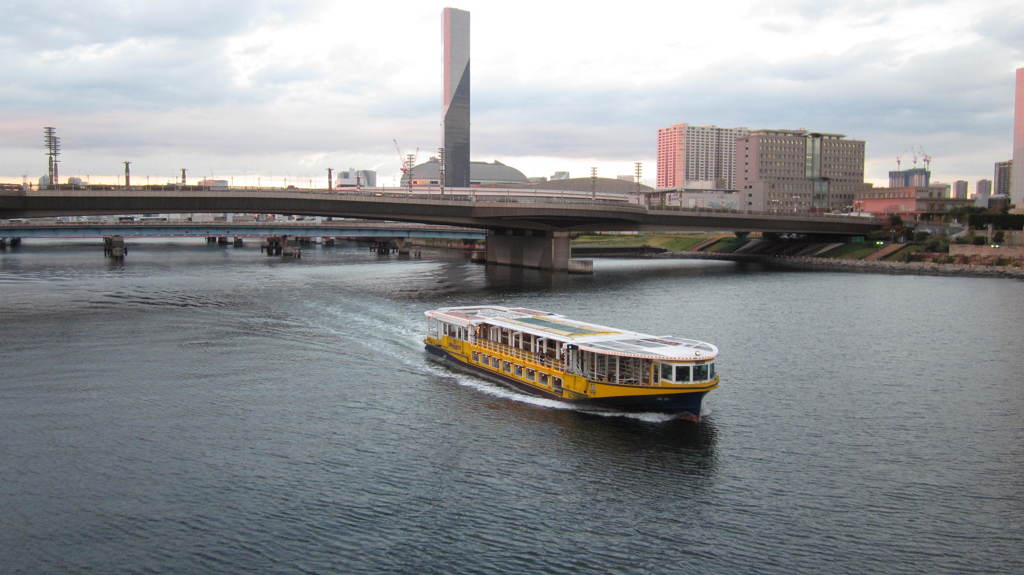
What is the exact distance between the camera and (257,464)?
31891 millimetres

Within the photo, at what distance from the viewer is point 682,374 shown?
37375mm

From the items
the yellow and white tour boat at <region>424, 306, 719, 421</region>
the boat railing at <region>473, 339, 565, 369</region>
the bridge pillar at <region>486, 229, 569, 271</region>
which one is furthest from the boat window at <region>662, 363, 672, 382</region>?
the bridge pillar at <region>486, 229, 569, 271</region>

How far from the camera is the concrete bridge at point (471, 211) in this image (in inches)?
3187

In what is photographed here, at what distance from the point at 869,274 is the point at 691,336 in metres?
79.8

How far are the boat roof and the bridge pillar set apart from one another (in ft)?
234

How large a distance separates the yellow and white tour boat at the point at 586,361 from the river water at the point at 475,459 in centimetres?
115

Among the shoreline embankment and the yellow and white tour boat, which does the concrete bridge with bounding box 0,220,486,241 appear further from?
the yellow and white tour boat

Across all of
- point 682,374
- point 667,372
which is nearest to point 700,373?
point 682,374

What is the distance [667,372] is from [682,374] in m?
0.70

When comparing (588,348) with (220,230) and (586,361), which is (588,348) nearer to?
(586,361)

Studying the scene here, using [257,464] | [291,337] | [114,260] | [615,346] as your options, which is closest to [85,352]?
[291,337]

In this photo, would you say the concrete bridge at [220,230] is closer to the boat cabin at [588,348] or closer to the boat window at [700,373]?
the boat cabin at [588,348]

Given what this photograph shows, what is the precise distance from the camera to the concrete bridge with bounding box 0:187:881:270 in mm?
80938

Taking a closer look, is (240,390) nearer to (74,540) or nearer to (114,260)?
(74,540)
